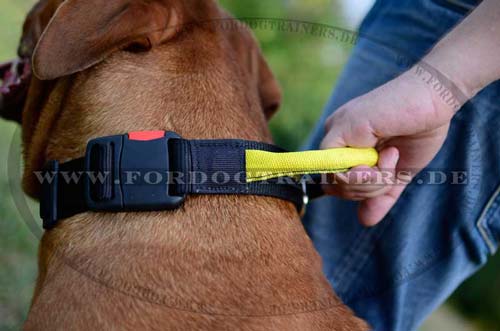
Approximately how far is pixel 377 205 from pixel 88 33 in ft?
3.90

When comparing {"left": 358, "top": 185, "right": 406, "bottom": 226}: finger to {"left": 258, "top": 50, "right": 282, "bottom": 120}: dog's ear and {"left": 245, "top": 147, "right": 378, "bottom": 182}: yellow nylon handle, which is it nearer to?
{"left": 245, "top": 147, "right": 378, "bottom": 182}: yellow nylon handle

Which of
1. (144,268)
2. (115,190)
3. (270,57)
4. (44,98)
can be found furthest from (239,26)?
(144,268)

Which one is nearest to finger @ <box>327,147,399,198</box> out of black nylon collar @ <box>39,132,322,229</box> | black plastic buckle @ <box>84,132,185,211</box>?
black nylon collar @ <box>39,132,322,229</box>

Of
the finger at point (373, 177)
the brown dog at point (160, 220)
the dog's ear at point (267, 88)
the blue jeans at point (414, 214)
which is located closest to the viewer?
the brown dog at point (160, 220)

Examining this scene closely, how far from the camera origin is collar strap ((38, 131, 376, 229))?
167 cm

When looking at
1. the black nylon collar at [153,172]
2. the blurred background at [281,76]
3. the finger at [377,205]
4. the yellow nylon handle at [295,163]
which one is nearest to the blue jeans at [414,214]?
the blurred background at [281,76]

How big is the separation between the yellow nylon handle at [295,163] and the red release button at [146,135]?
26 cm

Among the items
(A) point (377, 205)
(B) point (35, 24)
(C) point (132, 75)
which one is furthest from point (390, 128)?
(B) point (35, 24)

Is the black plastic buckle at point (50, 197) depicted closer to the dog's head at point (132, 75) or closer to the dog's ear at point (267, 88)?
the dog's head at point (132, 75)

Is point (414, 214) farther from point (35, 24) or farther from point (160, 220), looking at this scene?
point (35, 24)

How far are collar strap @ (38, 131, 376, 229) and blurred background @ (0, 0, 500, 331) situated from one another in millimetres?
660

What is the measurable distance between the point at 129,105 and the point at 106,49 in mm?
183

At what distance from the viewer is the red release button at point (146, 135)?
1.70 metres

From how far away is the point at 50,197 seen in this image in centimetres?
184
